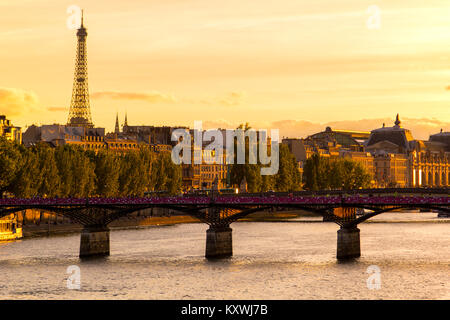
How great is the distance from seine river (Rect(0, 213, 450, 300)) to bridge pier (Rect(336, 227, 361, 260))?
1.13m

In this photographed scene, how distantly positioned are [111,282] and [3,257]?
21.2 meters

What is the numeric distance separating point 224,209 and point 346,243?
13212mm

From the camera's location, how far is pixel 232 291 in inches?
2987

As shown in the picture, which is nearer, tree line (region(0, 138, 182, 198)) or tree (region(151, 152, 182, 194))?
tree line (region(0, 138, 182, 198))

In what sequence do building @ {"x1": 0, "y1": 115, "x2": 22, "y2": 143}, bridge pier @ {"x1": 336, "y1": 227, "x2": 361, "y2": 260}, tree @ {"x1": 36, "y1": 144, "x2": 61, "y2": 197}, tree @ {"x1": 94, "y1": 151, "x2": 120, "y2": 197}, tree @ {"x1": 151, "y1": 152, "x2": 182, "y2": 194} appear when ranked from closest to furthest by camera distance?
bridge pier @ {"x1": 336, "y1": 227, "x2": 361, "y2": 260}, tree @ {"x1": 36, "y1": 144, "x2": 61, "y2": 197}, tree @ {"x1": 94, "y1": 151, "x2": 120, "y2": 197}, building @ {"x1": 0, "y1": 115, "x2": 22, "y2": 143}, tree @ {"x1": 151, "y1": 152, "x2": 182, "y2": 194}

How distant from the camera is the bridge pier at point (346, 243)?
96875mm

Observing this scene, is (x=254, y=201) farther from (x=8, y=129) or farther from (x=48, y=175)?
(x=8, y=129)

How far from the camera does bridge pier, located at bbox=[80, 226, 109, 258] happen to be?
10150 cm

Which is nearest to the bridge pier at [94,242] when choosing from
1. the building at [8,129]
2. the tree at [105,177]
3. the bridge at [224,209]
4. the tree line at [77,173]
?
the bridge at [224,209]

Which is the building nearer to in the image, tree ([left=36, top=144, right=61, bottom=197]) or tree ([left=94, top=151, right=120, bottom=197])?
tree ([left=94, top=151, right=120, bottom=197])

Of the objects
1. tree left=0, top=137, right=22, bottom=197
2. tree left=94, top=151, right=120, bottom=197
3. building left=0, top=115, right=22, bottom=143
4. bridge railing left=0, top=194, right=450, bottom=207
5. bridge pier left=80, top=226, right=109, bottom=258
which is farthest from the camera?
building left=0, top=115, right=22, bottom=143

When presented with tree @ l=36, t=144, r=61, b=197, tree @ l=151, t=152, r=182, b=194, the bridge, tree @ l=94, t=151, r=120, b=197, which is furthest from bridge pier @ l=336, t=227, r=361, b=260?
tree @ l=151, t=152, r=182, b=194

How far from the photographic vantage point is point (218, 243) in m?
100
